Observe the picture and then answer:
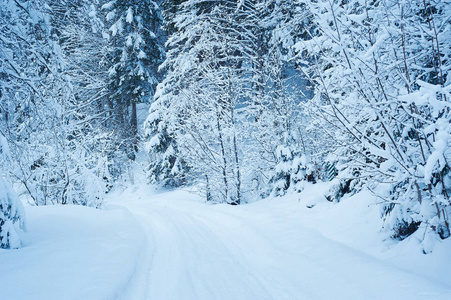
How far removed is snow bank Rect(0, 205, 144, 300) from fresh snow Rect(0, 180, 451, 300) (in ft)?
0.03

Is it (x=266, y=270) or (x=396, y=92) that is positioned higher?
(x=396, y=92)

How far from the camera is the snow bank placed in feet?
8.89

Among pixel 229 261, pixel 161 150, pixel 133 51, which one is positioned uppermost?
pixel 133 51

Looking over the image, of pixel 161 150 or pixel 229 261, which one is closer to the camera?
pixel 229 261

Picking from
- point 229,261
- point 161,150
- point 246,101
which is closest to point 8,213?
point 229,261

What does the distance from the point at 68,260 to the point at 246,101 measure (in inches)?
336

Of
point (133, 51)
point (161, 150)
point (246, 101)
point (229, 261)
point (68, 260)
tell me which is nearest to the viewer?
point (68, 260)

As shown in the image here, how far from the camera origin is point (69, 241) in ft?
13.9

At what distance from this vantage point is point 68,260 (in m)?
3.47

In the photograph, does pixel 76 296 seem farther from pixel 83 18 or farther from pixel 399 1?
pixel 83 18

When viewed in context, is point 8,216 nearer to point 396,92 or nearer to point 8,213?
point 8,213

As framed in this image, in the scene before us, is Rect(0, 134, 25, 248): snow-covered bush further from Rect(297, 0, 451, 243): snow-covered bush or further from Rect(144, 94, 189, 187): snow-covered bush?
Rect(144, 94, 189, 187): snow-covered bush

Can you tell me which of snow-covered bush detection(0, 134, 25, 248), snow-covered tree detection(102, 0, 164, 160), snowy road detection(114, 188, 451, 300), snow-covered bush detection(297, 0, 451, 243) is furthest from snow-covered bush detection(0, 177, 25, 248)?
snow-covered tree detection(102, 0, 164, 160)

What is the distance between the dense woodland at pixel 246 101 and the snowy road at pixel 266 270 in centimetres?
87
